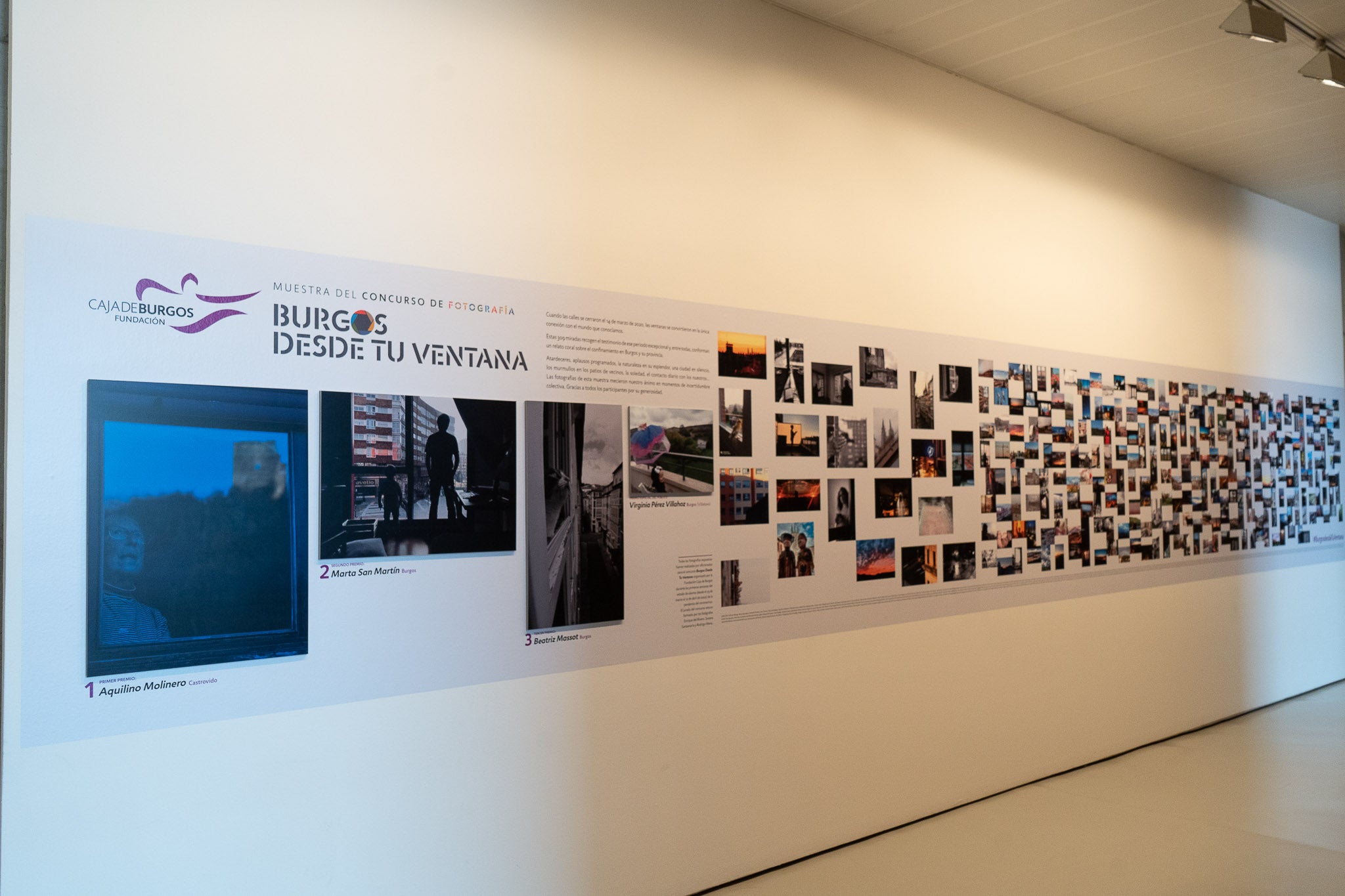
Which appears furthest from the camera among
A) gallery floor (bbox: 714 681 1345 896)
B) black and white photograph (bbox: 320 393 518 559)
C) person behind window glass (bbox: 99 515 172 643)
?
gallery floor (bbox: 714 681 1345 896)

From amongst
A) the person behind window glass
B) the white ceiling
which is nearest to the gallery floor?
the person behind window glass

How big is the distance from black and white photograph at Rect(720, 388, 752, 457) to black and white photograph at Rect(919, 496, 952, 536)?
4.07 ft

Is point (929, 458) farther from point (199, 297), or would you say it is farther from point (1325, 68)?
point (199, 297)

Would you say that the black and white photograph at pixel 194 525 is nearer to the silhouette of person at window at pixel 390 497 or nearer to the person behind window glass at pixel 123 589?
the person behind window glass at pixel 123 589

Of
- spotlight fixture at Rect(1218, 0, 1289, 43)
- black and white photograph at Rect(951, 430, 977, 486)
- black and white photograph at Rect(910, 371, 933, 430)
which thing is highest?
spotlight fixture at Rect(1218, 0, 1289, 43)

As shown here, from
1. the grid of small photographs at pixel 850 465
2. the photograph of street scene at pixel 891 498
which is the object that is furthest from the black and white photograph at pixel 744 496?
the photograph of street scene at pixel 891 498

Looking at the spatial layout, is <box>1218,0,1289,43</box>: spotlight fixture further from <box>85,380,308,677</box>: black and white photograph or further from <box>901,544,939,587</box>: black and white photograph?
<box>85,380,308,677</box>: black and white photograph

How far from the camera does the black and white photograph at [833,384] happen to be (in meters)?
4.48

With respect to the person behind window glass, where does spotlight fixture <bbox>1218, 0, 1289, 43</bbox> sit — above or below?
above

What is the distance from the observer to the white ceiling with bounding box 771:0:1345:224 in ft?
14.7

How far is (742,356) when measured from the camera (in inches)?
166

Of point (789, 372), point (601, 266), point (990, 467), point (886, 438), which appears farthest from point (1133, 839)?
point (601, 266)

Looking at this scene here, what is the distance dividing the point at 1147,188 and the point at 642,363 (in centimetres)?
446

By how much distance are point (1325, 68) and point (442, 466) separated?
4.80 m
